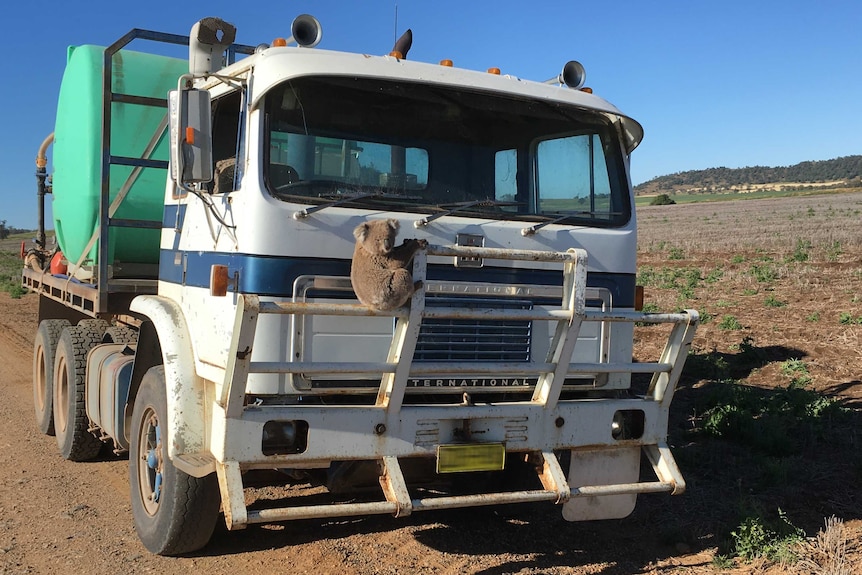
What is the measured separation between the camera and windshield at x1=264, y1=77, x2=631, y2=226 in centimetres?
452

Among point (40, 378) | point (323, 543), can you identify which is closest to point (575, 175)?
point (323, 543)

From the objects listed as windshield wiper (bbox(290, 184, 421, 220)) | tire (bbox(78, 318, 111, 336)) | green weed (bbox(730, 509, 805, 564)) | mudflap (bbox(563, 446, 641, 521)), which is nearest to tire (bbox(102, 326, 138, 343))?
tire (bbox(78, 318, 111, 336))

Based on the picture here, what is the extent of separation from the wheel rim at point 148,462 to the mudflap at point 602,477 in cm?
246

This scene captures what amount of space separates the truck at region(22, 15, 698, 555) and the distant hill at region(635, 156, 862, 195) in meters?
104

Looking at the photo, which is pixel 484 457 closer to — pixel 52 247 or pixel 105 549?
pixel 105 549

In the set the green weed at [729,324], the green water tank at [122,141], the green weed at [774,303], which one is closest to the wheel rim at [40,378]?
the green water tank at [122,141]

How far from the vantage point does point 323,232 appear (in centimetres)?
437

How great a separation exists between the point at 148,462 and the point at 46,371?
11.3ft

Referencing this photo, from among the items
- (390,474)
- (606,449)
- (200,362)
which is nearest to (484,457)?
(390,474)

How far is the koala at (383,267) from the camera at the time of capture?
4.00 m

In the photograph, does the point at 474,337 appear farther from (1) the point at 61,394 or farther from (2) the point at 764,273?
(2) the point at 764,273

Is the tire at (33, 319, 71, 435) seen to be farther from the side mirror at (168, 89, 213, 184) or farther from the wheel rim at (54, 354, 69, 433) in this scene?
the side mirror at (168, 89, 213, 184)

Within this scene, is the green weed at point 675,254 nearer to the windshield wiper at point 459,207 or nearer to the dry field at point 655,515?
the dry field at point 655,515

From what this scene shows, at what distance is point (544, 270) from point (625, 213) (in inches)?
31.0
